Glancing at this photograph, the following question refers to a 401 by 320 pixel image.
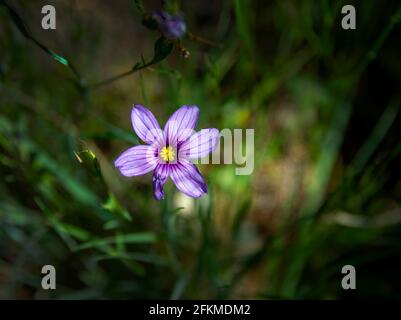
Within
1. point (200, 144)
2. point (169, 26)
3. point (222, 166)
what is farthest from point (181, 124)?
point (222, 166)

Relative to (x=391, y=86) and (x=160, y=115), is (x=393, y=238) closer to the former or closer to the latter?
(x=391, y=86)

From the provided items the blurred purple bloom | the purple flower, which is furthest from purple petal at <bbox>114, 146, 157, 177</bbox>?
the blurred purple bloom

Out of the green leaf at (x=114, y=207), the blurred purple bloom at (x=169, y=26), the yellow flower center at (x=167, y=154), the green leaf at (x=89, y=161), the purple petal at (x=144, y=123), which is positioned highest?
the blurred purple bloom at (x=169, y=26)

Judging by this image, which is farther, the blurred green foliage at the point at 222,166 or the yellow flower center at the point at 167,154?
the blurred green foliage at the point at 222,166

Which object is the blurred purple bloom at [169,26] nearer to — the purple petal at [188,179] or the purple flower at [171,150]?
the purple flower at [171,150]

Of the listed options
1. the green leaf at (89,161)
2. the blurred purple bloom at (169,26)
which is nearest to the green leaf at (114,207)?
the green leaf at (89,161)
